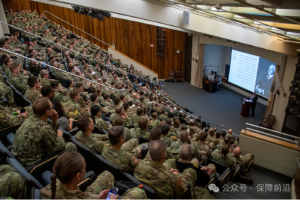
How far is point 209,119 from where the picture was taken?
26.7ft

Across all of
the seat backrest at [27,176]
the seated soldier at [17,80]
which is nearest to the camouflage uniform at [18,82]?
the seated soldier at [17,80]

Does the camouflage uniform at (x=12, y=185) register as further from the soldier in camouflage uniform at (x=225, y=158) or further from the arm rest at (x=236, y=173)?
the arm rest at (x=236, y=173)

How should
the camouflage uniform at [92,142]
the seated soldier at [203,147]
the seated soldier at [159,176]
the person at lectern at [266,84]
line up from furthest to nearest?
1. the person at lectern at [266,84]
2. the seated soldier at [203,147]
3. the camouflage uniform at [92,142]
4. the seated soldier at [159,176]

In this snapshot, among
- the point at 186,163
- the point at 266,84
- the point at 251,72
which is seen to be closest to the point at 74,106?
the point at 186,163

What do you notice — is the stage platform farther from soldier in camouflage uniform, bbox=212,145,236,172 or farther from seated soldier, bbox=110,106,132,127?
seated soldier, bbox=110,106,132,127

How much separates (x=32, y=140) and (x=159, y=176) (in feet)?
4.04

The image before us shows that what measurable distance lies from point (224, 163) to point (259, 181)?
3.18 feet

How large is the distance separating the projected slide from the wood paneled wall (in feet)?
11.3

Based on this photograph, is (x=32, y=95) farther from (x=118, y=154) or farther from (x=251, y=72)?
(x=251, y=72)

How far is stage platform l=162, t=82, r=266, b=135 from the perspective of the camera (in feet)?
26.1

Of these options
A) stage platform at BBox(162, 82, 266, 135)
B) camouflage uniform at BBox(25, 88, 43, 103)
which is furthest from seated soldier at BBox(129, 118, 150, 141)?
stage platform at BBox(162, 82, 266, 135)

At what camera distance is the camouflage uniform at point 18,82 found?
13.0ft

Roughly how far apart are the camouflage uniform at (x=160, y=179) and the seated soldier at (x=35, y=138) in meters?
0.91

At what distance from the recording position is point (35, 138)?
1.99 m
